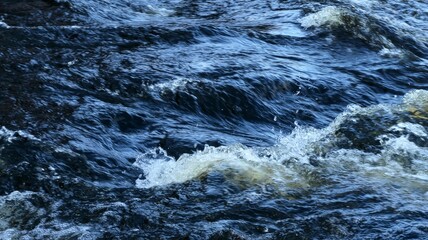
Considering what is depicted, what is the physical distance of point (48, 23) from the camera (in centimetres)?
884

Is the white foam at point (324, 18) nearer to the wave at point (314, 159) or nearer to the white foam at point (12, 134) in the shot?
the wave at point (314, 159)

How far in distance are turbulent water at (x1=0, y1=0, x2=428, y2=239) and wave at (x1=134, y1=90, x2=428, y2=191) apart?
2 cm

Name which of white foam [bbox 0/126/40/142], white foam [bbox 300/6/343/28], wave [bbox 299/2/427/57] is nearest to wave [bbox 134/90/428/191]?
white foam [bbox 0/126/40/142]

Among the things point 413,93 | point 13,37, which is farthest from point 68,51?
point 413,93

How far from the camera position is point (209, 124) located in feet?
22.2

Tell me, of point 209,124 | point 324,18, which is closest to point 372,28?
point 324,18

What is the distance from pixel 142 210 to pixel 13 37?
13.0ft

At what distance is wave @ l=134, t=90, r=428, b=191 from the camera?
18.1 ft

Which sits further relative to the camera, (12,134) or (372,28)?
(372,28)

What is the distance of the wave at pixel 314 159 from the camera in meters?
5.53

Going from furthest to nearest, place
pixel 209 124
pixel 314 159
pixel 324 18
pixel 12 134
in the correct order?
pixel 324 18 → pixel 209 124 → pixel 314 159 → pixel 12 134

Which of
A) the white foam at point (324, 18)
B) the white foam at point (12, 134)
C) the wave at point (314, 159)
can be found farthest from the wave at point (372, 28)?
the white foam at point (12, 134)

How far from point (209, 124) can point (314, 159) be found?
1225 millimetres

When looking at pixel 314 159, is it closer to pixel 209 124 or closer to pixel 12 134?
pixel 209 124
